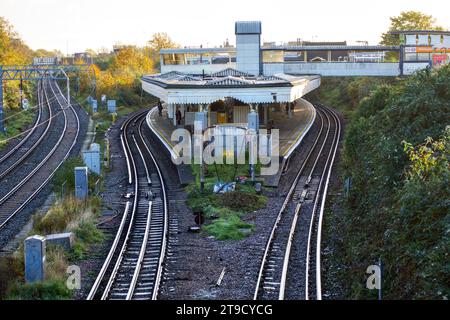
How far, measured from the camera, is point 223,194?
70.5ft

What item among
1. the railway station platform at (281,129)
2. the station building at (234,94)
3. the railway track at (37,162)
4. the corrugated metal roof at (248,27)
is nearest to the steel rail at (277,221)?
the railway station platform at (281,129)

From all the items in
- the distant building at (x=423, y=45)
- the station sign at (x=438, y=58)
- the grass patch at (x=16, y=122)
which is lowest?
the grass patch at (x=16, y=122)

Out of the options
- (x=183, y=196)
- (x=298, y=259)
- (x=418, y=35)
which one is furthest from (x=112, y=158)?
(x=418, y=35)

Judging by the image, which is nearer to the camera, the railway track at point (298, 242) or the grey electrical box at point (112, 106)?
the railway track at point (298, 242)

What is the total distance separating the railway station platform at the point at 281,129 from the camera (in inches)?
1030

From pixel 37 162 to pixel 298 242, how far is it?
18363 mm

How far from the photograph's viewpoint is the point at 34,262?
13086mm

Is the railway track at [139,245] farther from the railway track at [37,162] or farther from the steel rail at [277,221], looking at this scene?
the railway track at [37,162]

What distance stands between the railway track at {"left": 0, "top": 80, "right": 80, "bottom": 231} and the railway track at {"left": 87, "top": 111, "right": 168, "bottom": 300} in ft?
12.1

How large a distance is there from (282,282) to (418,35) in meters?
40.2

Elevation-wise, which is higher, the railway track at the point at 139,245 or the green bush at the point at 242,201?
the green bush at the point at 242,201

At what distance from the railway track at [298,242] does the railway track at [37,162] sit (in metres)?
8.45

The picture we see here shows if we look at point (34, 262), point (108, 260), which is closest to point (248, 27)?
point (108, 260)

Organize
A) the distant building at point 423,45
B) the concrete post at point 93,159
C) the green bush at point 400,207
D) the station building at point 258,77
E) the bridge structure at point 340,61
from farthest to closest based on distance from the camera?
the distant building at point 423,45
the bridge structure at point 340,61
the station building at point 258,77
the concrete post at point 93,159
the green bush at point 400,207
